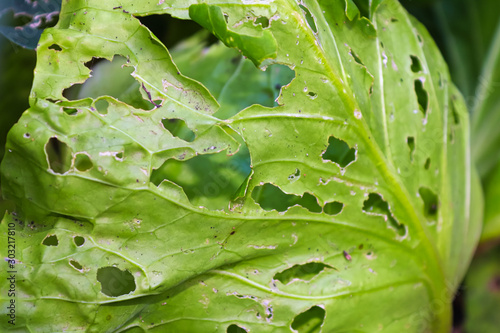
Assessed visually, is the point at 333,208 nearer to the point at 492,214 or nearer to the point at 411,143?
the point at 411,143

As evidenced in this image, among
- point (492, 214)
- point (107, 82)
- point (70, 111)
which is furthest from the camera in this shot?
point (492, 214)

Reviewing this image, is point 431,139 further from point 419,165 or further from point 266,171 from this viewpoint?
point 266,171

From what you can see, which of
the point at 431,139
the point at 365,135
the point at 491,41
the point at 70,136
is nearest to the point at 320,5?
the point at 365,135

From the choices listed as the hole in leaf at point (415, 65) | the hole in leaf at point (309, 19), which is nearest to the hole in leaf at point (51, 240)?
the hole in leaf at point (309, 19)

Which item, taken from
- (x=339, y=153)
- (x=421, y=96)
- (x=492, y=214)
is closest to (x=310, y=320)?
(x=339, y=153)

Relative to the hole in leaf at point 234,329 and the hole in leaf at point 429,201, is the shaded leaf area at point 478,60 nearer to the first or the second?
the hole in leaf at point 429,201
